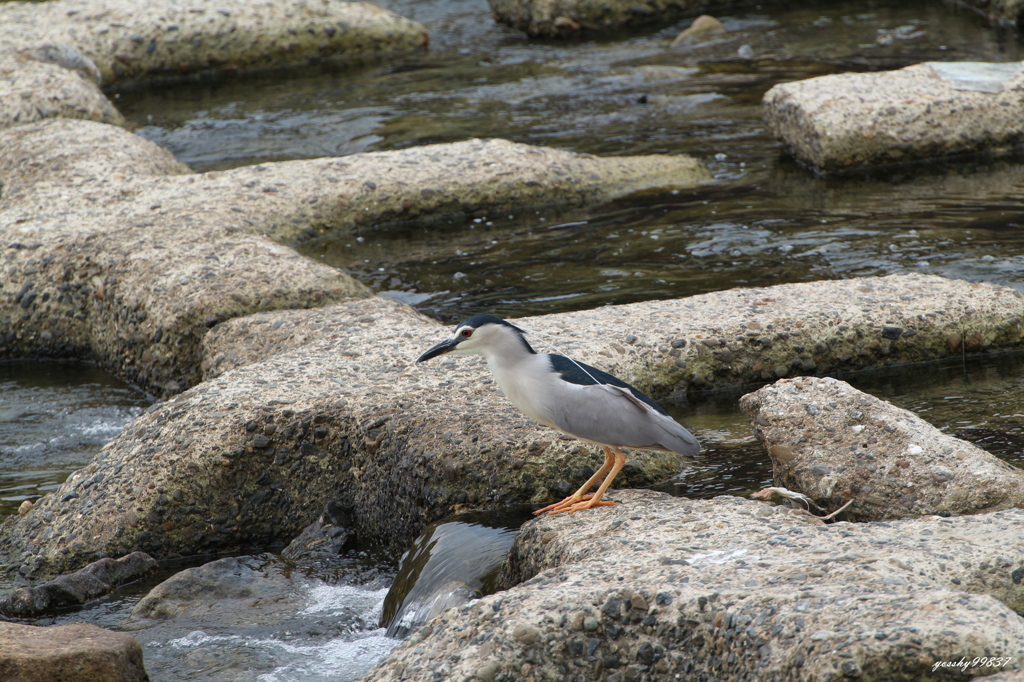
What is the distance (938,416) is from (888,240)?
7.98ft

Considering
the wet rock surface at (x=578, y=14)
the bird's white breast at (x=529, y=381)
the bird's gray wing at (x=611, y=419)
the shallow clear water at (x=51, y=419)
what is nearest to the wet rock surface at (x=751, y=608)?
the bird's gray wing at (x=611, y=419)

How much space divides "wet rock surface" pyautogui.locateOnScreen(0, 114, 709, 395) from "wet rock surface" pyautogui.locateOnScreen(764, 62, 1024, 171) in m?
1.04

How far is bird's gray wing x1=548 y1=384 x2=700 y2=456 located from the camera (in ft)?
12.8

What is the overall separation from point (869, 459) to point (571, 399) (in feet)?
4.30

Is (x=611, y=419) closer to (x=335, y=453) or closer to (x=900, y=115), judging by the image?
(x=335, y=453)

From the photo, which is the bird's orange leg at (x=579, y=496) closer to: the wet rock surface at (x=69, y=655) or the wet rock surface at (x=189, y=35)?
the wet rock surface at (x=69, y=655)

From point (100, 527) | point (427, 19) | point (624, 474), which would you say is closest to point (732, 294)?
point (624, 474)

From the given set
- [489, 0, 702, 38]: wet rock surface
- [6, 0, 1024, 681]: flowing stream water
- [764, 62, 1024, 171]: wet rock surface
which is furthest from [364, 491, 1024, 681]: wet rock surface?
[489, 0, 702, 38]: wet rock surface

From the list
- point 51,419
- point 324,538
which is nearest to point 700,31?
point 51,419

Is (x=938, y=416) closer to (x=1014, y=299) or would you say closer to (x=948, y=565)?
(x=1014, y=299)

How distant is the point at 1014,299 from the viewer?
19.4 ft

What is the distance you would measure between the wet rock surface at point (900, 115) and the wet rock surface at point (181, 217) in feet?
3.42

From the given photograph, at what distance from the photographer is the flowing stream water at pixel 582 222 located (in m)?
4.33

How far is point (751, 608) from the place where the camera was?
2.96 m
